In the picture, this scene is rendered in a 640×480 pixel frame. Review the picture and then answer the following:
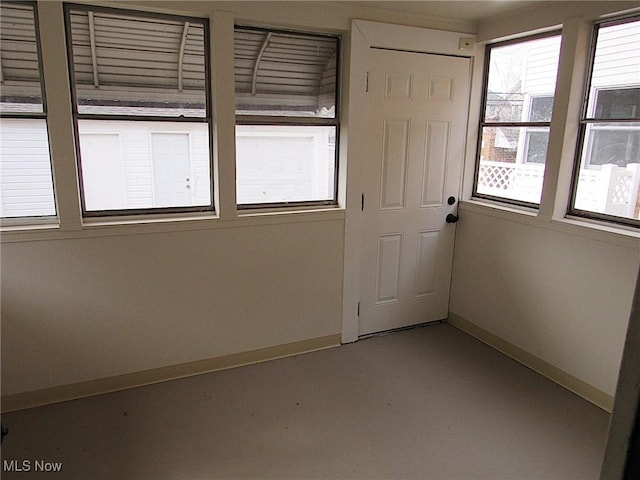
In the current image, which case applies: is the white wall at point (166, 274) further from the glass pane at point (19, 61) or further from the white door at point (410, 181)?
the white door at point (410, 181)

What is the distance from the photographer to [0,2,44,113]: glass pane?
218cm

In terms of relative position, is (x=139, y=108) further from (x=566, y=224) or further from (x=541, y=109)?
(x=566, y=224)

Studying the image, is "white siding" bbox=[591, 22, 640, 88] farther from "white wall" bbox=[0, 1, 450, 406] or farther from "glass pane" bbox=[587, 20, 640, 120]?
"white wall" bbox=[0, 1, 450, 406]

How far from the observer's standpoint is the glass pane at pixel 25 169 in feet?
7.44

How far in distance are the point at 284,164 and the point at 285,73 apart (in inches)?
Answer: 22.0

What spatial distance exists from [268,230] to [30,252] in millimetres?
1282

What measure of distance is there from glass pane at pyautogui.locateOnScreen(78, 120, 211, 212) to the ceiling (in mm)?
1319

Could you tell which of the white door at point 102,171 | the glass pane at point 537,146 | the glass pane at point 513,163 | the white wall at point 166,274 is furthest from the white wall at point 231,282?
the glass pane at point 537,146

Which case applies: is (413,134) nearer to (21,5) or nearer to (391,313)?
(391,313)

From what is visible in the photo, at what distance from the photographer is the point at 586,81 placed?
2.63 m

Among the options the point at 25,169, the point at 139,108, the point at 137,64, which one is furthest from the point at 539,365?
the point at 25,169

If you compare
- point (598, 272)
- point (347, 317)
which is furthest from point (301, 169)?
point (598, 272)

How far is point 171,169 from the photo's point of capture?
104 inches

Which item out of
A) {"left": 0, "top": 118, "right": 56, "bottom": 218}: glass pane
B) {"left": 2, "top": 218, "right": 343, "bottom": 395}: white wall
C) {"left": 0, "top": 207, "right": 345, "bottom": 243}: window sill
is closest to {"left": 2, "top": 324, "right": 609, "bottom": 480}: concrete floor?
{"left": 2, "top": 218, "right": 343, "bottom": 395}: white wall
